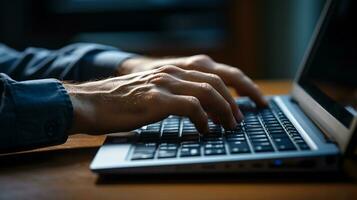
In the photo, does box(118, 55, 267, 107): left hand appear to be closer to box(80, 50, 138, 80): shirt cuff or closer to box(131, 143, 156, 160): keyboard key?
box(80, 50, 138, 80): shirt cuff

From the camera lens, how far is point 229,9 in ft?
7.75

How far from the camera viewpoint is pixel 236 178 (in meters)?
0.65

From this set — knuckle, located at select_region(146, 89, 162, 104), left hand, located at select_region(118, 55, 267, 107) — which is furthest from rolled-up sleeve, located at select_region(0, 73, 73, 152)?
left hand, located at select_region(118, 55, 267, 107)

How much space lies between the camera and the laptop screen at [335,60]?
42.1 inches

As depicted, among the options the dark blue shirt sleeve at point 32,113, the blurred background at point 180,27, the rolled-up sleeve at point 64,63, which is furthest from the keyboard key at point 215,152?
the blurred background at point 180,27

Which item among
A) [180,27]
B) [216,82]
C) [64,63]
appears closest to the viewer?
[216,82]

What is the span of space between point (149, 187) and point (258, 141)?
6.1 inches

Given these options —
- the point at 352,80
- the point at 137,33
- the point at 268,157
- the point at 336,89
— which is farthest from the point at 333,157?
the point at 137,33

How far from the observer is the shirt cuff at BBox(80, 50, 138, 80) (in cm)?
125

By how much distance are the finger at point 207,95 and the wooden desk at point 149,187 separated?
17 cm

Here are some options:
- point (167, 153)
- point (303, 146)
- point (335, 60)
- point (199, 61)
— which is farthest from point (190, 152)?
point (335, 60)

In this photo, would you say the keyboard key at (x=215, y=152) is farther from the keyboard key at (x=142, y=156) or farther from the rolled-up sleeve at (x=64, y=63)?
the rolled-up sleeve at (x=64, y=63)

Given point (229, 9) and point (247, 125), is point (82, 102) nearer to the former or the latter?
point (247, 125)

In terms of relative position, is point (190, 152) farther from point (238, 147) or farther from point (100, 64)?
point (100, 64)
